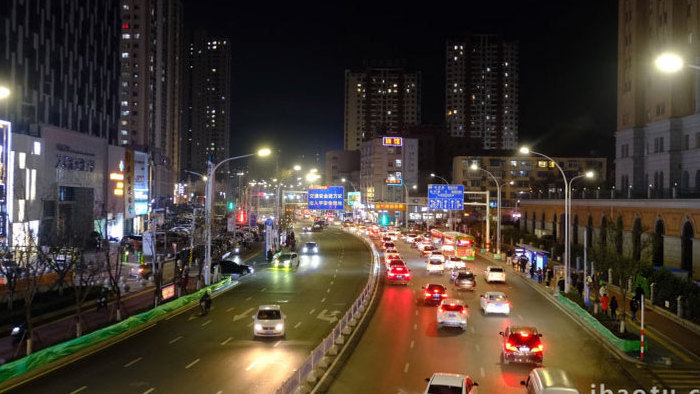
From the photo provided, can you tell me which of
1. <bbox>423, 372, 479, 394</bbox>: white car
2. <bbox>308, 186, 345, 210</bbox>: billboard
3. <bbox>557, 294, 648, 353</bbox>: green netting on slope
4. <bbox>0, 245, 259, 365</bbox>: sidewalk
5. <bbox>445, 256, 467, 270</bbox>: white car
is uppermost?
<bbox>308, 186, 345, 210</bbox>: billboard

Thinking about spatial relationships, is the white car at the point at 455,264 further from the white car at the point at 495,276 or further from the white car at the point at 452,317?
the white car at the point at 452,317

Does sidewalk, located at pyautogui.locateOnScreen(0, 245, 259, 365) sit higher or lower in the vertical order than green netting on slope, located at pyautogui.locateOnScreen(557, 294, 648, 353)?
lower

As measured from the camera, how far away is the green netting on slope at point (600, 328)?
77.4ft

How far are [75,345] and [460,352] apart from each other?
13.3m

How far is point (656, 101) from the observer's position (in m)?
67.9

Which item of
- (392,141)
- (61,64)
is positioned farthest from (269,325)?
(392,141)

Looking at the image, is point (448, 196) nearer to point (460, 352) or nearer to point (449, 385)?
point (460, 352)

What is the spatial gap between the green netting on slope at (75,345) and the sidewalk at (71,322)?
941mm

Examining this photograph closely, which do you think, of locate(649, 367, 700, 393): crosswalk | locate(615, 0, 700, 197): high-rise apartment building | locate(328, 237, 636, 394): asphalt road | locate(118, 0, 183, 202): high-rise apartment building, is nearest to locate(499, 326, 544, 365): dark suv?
locate(328, 237, 636, 394): asphalt road

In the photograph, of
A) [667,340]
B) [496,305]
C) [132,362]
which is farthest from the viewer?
[496,305]

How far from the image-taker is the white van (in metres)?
14.0

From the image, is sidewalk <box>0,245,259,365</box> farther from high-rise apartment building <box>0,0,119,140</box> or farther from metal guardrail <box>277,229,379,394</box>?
high-rise apartment building <box>0,0,119,140</box>

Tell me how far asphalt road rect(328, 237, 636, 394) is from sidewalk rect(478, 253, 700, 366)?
190 centimetres

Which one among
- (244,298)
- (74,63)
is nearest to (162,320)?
(244,298)
